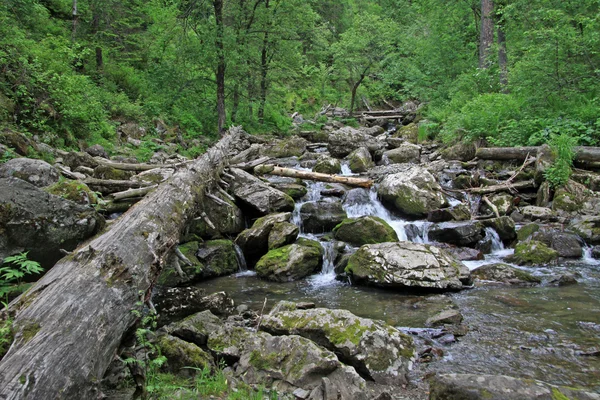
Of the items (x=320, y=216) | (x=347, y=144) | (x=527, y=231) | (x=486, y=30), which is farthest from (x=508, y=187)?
(x=486, y=30)

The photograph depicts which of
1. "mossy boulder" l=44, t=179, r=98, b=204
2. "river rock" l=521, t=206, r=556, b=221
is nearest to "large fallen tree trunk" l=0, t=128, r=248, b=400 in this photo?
"mossy boulder" l=44, t=179, r=98, b=204

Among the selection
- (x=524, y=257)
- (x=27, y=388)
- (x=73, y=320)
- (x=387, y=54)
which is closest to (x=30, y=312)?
(x=73, y=320)

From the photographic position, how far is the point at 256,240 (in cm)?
873

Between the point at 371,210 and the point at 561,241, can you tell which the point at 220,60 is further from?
the point at 561,241

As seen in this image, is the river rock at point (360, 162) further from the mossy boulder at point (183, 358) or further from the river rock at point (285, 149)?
the mossy boulder at point (183, 358)

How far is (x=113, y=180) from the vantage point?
8875mm

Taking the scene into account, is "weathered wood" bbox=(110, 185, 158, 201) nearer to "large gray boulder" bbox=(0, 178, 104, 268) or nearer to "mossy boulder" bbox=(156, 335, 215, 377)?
"large gray boulder" bbox=(0, 178, 104, 268)

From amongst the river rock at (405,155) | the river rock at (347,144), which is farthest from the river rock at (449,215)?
the river rock at (347,144)

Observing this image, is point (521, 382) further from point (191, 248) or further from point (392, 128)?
point (392, 128)

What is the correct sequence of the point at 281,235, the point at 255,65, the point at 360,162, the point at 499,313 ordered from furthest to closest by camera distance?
the point at 255,65, the point at 360,162, the point at 281,235, the point at 499,313

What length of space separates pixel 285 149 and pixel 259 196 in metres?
8.53

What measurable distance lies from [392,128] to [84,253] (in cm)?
2454

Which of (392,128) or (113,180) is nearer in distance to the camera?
(113,180)

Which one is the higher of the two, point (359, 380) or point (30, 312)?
point (30, 312)
